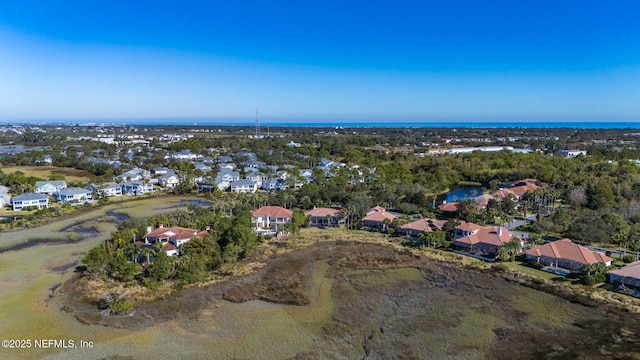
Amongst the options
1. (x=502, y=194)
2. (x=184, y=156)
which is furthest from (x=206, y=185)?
(x=502, y=194)

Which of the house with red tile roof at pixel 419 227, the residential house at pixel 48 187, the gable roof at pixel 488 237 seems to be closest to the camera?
the gable roof at pixel 488 237

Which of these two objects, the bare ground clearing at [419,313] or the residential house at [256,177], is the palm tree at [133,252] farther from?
the residential house at [256,177]

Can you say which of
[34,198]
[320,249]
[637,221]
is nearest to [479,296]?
[320,249]

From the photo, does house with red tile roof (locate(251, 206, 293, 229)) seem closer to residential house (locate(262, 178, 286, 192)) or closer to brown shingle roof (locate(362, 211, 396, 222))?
brown shingle roof (locate(362, 211, 396, 222))

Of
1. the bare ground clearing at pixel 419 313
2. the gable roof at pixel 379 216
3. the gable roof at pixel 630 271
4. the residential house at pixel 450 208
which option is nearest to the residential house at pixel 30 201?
the bare ground clearing at pixel 419 313

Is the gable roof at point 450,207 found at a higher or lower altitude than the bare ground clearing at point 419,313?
higher

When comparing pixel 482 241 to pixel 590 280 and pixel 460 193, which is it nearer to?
pixel 590 280
